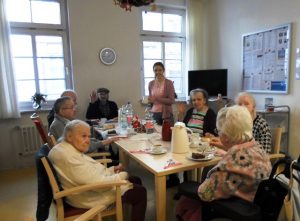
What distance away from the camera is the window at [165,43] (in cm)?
450

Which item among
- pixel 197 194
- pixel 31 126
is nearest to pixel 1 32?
pixel 31 126

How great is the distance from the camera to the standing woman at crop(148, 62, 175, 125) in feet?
11.2

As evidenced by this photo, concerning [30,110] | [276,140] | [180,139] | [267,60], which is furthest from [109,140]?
[267,60]

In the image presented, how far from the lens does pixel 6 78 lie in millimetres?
3371

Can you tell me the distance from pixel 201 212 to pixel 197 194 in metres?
0.15

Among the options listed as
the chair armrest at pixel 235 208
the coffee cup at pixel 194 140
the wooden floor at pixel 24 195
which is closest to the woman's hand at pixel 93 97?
the wooden floor at pixel 24 195

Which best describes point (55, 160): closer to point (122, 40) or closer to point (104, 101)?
point (104, 101)

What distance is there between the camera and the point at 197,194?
4.43ft

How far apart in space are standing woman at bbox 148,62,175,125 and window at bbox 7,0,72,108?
4.83 feet

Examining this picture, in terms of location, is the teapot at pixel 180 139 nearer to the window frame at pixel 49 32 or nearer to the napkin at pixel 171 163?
the napkin at pixel 171 163

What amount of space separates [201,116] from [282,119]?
1.64 metres

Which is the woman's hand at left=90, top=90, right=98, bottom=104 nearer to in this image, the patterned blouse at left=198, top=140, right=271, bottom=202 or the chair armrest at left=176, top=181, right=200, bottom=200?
the chair armrest at left=176, top=181, right=200, bottom=200

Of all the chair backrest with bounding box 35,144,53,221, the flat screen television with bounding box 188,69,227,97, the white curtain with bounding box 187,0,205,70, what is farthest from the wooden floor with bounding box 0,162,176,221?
the white curtain with bounding box 187,0,205,70

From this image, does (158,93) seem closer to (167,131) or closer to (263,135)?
(167,131)
